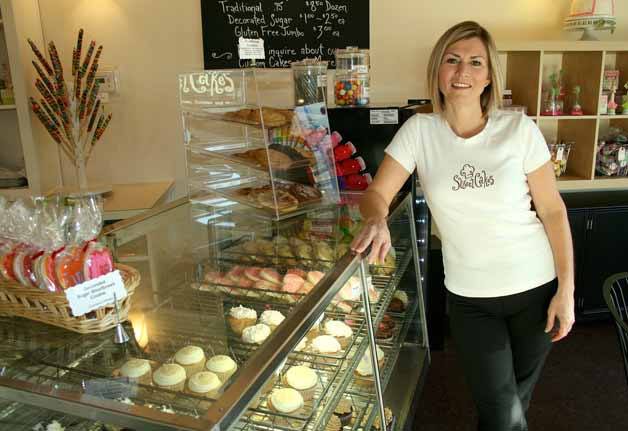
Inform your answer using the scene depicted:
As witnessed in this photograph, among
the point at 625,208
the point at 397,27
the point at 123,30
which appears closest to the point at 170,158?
the point at 123,30

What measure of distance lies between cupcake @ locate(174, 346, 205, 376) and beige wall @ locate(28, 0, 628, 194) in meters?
2.69

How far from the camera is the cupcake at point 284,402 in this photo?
1.32 metres

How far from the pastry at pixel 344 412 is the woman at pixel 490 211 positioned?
0.46m

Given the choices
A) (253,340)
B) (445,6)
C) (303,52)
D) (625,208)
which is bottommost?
(625,208)

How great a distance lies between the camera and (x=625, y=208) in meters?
3.38

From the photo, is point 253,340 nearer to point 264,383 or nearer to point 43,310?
point 264,383

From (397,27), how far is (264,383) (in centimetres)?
304

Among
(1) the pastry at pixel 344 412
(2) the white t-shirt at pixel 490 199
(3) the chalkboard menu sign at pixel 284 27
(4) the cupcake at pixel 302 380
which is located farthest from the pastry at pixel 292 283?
(3) the chalkboard menu sign at pixel 284 27

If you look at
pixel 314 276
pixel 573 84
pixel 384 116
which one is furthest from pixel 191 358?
pixel 573 84

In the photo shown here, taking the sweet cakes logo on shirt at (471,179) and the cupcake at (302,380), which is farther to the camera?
the sweet cakes logo on shirt at (471,179)

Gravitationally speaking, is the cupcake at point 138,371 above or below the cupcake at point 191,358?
above

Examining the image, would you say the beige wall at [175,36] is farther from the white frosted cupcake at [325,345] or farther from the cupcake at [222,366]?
the cupcake at [222,366]

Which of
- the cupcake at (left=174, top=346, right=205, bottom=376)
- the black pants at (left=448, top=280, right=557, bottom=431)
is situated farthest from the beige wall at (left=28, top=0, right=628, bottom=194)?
the cupcake at (left=174, top=346, right=205, bottom=376)

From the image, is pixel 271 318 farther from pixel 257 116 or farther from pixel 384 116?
pixel 384 116
